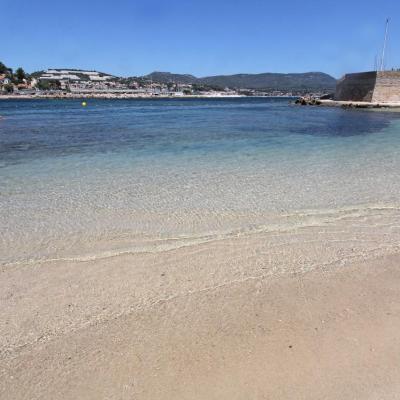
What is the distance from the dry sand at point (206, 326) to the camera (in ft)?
9.55

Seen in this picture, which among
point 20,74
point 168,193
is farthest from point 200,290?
point 20,74

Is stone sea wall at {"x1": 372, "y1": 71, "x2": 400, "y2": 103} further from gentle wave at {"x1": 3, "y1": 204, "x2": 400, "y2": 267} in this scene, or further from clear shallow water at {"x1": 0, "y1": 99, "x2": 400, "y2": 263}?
gentle wave at {"x1": 3, "y1": 204, "x2": 400, "y2": 267}

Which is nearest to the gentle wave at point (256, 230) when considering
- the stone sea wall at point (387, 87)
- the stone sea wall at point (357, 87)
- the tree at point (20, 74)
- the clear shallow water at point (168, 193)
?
the clear shallow water at point (168, 193)

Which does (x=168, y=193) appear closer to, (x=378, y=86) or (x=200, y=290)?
(x=200, y=290)

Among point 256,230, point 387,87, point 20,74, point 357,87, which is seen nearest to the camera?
point 256,230

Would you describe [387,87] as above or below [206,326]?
below

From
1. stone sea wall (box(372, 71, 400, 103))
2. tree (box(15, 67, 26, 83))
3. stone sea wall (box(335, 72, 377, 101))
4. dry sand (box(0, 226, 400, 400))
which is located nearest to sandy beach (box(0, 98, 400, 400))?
dry sand (box(0, 226, 400, 400))

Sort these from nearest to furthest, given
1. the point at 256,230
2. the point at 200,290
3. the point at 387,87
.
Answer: the point at 200,290
the point at 256,230
the point at 387,87

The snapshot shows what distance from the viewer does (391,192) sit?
8.31m

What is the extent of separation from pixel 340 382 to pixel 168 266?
2.40 meters

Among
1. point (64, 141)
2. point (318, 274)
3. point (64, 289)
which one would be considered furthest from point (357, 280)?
point (64, 141)

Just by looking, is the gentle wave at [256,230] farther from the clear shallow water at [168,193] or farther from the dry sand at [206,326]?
the dry sand at [206,326]

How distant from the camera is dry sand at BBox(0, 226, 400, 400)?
2.91 metres

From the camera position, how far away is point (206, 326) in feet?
11.8
